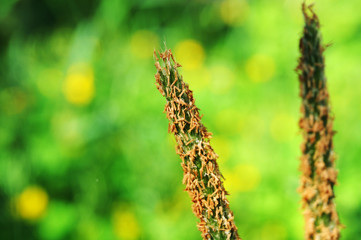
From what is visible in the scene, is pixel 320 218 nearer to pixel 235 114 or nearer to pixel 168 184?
pixel 168 184

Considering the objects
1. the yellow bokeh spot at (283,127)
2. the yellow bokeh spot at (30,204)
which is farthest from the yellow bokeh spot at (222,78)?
the yellow bokeh spot at (30,204)

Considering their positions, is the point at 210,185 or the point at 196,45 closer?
the point at 210,185

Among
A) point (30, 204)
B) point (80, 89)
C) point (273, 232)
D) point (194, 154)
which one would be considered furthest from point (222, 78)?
point (194, 154)

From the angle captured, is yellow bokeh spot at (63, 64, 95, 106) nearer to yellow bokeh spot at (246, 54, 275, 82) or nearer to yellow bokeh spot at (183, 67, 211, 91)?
yellow bokeh spot at (183, 67, 211, 91)

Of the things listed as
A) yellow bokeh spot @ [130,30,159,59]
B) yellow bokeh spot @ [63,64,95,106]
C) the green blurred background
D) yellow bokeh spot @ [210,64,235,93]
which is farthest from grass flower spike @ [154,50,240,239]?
yellow bokeh spot @ [130,30,159,59]

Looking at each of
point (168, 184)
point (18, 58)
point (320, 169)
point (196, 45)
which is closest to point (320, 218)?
point (320, 169)

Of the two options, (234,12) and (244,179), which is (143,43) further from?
(244,179)

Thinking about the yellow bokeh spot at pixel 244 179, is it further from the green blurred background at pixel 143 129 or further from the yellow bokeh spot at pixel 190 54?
the yellow bokeh spot at pixel 190 54
